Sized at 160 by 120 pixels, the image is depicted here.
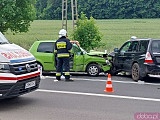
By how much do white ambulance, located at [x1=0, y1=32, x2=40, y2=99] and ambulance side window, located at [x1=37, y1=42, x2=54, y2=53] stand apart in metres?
5.94

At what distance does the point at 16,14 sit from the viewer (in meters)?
26.9

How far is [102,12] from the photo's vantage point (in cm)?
10131

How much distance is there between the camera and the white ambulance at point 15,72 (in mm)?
7270

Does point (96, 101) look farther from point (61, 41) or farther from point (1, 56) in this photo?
point (61, 41)

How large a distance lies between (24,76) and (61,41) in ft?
15.3

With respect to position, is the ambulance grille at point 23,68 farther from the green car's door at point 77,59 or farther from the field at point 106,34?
the field at point 106,34

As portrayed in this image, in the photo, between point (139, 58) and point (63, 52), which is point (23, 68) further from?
point (139, 58)

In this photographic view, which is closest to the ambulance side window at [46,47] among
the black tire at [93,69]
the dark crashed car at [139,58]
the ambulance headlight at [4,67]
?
the black tire at [93,69]

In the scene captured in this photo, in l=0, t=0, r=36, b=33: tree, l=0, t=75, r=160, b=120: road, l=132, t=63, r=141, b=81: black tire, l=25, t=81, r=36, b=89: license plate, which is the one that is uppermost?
l=0, t=0, r=36, b=33: tree

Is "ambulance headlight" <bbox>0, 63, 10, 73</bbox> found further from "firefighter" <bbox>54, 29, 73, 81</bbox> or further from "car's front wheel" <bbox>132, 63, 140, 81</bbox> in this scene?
"car's front wheel" <bbox>132, 63, 140, 81</bbox>

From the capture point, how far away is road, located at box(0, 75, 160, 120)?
707 centimetres

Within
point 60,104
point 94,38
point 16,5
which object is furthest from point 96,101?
point 16,5

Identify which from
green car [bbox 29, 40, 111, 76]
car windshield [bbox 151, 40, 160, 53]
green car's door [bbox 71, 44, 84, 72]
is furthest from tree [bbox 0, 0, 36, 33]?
car windshield [bbox 151, 40, 160, 53]

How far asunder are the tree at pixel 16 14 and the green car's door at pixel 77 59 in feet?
42.6
